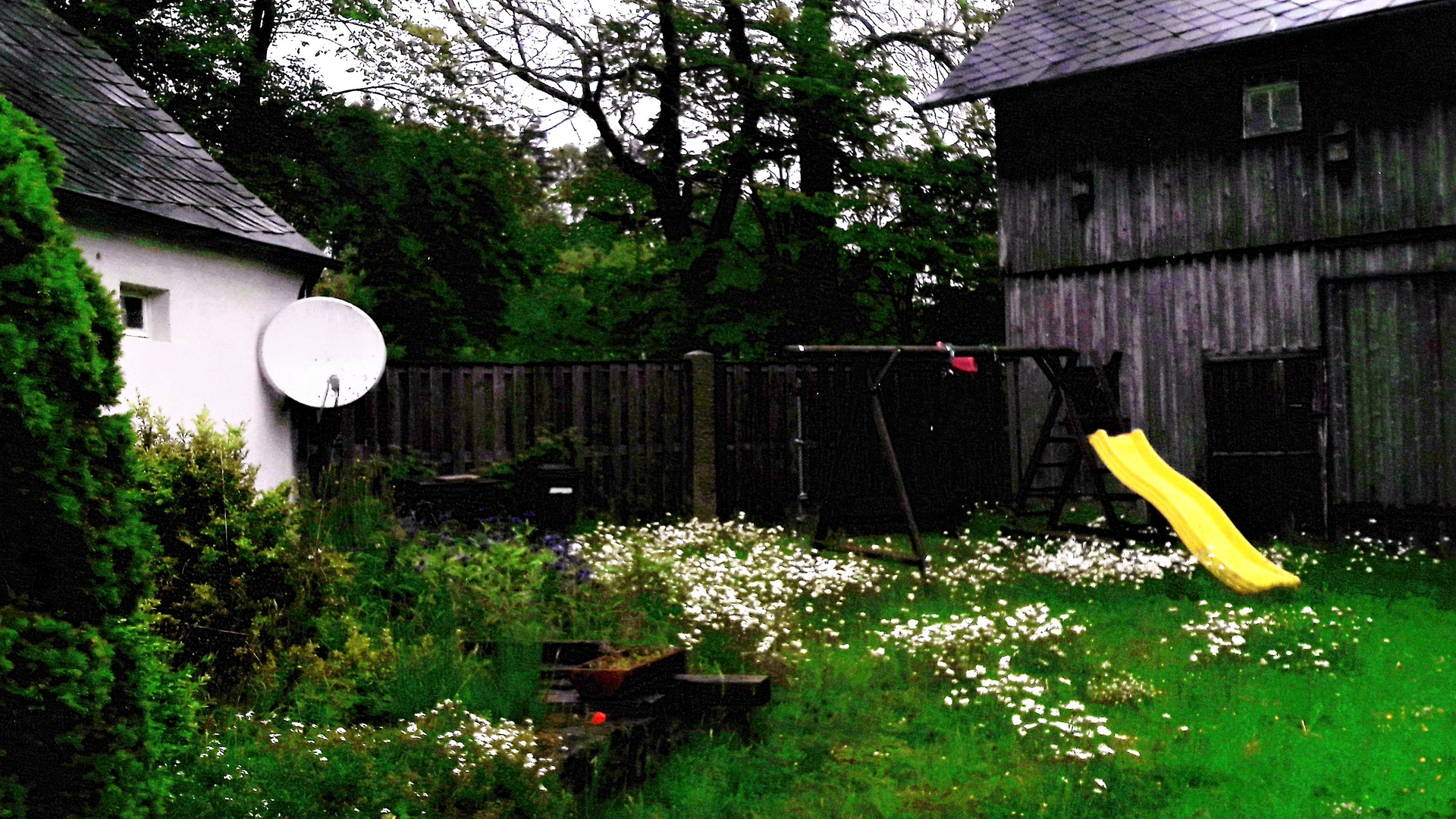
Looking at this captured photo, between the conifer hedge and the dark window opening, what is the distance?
6.84 metres

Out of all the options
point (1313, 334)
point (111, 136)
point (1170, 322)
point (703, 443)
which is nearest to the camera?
point (111, 136)

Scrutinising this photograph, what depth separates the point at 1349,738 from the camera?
18.5ft

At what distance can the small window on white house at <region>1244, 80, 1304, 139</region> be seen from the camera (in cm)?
1288

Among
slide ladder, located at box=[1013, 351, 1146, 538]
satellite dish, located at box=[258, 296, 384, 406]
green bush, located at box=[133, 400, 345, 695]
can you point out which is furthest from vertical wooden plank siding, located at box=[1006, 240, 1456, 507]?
green bush, located at box=[133, 400, 345, 695]

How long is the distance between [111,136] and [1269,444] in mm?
11384

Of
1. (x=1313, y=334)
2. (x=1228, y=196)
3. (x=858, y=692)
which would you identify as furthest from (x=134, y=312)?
(x=1313, y=334)

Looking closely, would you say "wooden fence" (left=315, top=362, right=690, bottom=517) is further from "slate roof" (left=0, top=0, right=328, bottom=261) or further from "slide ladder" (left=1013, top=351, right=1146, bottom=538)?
"slide ladder" (left=1013, top=351, right=1146, bottom=538)

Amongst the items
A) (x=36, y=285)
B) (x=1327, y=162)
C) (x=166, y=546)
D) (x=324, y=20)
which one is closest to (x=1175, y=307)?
(x=1327, y=162)

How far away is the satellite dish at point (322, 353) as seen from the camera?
10.9m

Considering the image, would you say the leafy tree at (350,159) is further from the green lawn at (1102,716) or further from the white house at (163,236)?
the green lawn at (1102,716)

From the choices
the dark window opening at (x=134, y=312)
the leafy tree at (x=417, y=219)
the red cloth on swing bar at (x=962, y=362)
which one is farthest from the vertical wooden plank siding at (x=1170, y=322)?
the dark window opening at (x=134, y=312)

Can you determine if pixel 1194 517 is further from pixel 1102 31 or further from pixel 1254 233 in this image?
pixel 1102 31

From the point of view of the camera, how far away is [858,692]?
6395 mm

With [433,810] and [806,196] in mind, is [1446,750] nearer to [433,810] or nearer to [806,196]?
[433,810]
